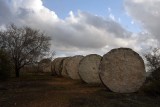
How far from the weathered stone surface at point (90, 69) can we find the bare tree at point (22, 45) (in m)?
13.8

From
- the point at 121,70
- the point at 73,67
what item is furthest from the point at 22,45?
the point at 121,70

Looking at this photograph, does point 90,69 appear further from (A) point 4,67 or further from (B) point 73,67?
(A) point 4,67

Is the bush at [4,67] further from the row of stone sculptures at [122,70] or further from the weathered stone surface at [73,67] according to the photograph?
the row of stone sculptures at [122,70]

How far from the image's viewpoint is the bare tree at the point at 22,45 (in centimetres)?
4000

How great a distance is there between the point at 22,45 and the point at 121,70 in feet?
74.3

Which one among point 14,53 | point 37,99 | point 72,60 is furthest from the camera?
point 14,53

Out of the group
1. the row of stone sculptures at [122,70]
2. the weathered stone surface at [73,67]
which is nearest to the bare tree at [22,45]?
the weathered stone surface at [73,67]

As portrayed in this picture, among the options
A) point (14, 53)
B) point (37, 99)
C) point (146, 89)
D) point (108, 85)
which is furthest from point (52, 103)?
point (14, 53)

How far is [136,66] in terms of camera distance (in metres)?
19.5

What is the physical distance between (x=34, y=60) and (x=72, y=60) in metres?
8.14

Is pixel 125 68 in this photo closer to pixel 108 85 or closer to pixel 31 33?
pixel 108 85

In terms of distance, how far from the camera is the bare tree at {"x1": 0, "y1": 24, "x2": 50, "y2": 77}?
4000 cm

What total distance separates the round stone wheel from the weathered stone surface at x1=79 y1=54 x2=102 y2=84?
759 centimetres

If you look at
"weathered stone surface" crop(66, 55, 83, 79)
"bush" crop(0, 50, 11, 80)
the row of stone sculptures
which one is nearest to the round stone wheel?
the row of stone sculptures
